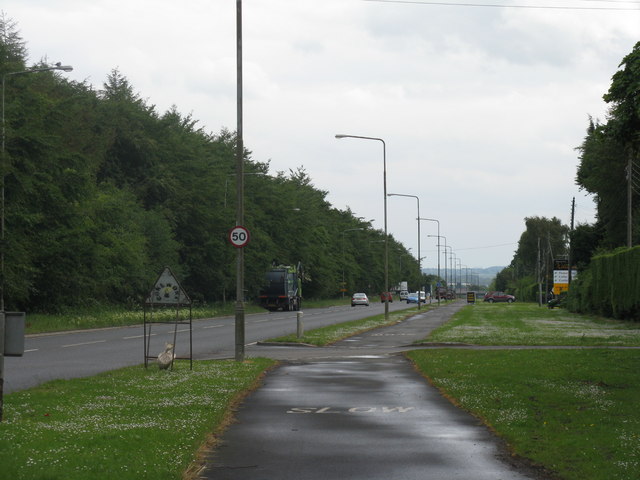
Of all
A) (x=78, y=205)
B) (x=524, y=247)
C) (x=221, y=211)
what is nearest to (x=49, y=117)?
(x=78, y=205)

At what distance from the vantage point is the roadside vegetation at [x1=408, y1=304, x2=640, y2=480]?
29.8ft

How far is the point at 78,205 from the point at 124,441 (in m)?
39.7

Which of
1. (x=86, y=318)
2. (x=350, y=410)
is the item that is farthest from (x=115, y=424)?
(x=86, y=318)

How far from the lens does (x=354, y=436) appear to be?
1060cm

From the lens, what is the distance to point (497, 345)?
28203 mm

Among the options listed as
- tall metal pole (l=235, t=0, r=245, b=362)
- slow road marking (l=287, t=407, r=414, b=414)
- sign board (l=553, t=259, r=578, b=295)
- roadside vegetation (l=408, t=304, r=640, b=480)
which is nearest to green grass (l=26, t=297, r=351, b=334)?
tall metal pole (l=235, t=0, r=245, b=362)

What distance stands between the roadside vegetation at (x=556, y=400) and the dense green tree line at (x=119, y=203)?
22.1 meters

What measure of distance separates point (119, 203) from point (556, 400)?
44.1 metres

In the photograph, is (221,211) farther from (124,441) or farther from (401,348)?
(124,441)

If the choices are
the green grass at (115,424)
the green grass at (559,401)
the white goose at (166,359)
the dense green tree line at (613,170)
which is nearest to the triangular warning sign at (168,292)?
the white goose at (166,359)

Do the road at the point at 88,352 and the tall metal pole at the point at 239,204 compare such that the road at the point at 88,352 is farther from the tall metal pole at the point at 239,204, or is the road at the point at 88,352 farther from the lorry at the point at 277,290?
the lorry at the point at 277,290

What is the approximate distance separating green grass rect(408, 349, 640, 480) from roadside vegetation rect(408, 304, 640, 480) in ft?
0.03

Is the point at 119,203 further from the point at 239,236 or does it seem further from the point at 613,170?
the point at 239,236

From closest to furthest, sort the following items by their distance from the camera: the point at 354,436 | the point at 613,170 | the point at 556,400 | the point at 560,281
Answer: the point at 354,436 → the point at 556,400 → the point at 613,170 → the point at 560,281
